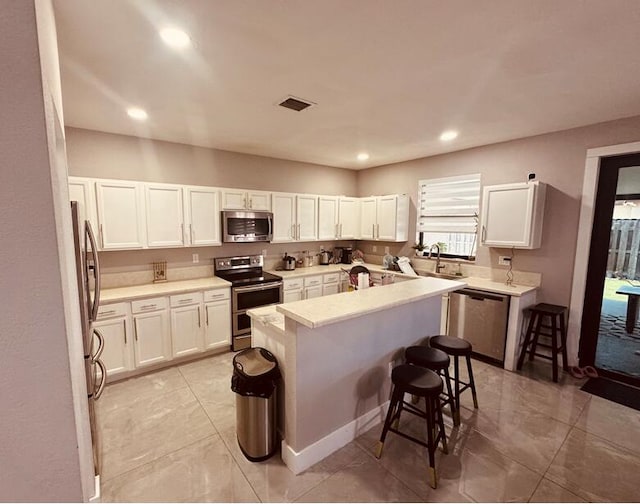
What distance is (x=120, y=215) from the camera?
336 centimetres

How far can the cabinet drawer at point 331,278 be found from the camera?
490 centimetres

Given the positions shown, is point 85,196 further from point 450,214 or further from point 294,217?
point 450,214

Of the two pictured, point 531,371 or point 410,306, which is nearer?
point 410,306

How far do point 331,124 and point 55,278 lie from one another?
115 inches

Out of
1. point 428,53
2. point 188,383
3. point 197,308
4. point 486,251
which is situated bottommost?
point 188,383

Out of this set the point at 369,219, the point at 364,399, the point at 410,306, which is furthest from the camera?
the point at 369,219

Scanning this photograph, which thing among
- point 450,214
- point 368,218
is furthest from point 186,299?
point 450,214

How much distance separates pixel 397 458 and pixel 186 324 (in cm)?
266

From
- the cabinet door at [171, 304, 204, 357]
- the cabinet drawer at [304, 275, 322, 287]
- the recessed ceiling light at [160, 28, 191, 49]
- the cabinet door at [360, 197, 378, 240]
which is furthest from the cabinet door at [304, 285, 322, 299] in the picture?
the recessed ceiling light at [160, 28, 191, 49]

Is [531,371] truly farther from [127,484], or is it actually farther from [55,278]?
[55,278]

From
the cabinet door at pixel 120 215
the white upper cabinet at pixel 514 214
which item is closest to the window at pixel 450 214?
the white upper cabinet at pixel 514 214

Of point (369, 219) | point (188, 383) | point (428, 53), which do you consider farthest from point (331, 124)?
point (188, 383)

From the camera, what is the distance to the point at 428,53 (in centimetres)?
186

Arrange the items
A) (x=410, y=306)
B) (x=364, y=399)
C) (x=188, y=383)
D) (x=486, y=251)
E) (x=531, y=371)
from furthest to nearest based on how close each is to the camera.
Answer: (x=486, y=251), (x=531, y=371), (x=188, y=383), (x=410, y=306), (x=364, y=399)
